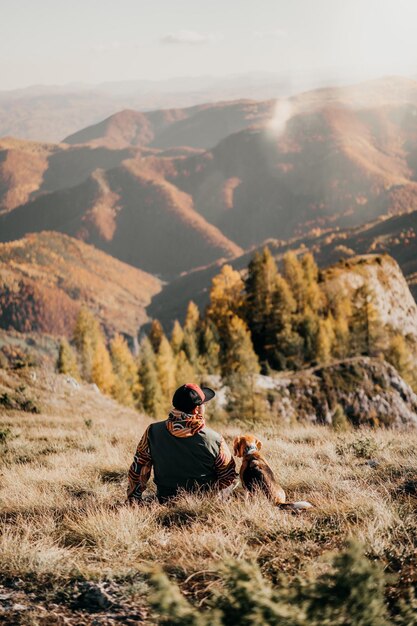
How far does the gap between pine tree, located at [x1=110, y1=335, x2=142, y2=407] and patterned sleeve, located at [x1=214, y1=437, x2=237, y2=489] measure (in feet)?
170

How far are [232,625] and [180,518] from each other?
2.94 meters

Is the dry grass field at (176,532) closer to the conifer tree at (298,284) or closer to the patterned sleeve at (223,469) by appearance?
the patterned sleeve at (223,469)

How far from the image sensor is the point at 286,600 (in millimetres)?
3025

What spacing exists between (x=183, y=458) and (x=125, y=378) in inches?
2610

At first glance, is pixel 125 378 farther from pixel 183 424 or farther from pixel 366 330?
pixel 183 424

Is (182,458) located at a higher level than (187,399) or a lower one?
lower

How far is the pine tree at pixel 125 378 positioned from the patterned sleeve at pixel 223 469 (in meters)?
51.8

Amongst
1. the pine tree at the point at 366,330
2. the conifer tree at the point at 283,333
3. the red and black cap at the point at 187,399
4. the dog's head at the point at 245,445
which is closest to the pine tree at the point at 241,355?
the conifer tree at the point at 283,333

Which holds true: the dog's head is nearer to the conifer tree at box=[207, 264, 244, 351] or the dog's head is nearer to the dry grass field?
the dry grass field

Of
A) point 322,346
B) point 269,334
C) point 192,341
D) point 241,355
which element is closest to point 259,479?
point 241,355

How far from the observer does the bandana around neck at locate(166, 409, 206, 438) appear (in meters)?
6.14

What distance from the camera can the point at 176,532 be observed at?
518cm

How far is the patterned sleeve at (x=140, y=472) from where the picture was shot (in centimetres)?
650

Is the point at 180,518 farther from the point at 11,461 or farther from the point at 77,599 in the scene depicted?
the point at 11,461
